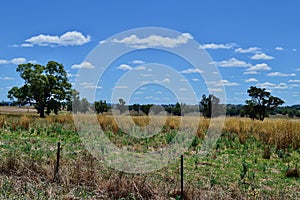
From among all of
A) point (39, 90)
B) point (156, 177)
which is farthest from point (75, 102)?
point (156, 177)

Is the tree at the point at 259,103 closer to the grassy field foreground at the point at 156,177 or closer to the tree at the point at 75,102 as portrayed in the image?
the tree at the point at 75,102

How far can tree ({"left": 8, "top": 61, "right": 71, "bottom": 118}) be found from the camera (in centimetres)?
4109

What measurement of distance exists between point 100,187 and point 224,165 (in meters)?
3.83

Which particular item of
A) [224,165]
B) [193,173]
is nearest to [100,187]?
[193,173]

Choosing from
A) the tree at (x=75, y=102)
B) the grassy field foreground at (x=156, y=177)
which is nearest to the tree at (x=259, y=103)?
the tree at (x=75, y=102)

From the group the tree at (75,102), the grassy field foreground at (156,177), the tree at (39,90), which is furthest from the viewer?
the tree at (39,90)

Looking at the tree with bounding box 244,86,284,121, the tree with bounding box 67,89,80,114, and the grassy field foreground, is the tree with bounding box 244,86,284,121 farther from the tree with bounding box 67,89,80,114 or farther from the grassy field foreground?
the grassy field foreground

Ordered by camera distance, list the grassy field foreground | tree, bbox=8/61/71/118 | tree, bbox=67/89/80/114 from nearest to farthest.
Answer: the grassy field foreground < tree, bbox=67/89/80/114 < tree, bbox=8/61/71/118

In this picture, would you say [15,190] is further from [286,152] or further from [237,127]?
[237,127]

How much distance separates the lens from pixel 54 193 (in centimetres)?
612

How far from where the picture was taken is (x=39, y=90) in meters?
41.0

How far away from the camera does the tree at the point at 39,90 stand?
4109cm

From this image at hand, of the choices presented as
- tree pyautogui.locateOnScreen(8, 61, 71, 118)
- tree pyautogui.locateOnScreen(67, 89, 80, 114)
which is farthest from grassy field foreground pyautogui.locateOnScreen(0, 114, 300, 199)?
tree pyautogui.locateOnScreen(8, 61, 71, 118)

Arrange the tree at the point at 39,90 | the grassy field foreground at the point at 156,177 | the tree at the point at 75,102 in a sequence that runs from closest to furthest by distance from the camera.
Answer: the grassy field foreground at the point at 156,177, the tree at the point at 75,102, the tree at the point at 39,90
